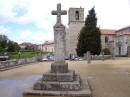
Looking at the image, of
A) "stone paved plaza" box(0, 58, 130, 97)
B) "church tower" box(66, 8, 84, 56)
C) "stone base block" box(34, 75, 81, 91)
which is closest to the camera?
"stone base block" box(34, 75, 81, 91)

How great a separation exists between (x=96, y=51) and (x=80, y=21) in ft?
43.5

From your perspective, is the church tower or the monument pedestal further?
the church tower

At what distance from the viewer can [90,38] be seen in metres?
31.9

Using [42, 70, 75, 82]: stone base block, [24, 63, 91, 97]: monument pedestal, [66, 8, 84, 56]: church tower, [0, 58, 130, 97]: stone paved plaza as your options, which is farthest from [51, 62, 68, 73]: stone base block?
[66, 8, 84, 56]: church tower

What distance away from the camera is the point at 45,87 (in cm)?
508

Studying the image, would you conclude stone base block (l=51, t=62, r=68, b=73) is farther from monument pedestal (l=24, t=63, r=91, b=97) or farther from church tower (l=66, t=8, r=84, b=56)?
church tower (l=66, t=8, r=84, b=56)

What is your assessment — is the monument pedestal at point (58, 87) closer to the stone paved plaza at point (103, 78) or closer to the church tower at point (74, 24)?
the stone paved plaza at point (103, 78)

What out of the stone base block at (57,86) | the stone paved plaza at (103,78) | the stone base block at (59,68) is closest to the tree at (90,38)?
the stone paved plaza at (103,78)

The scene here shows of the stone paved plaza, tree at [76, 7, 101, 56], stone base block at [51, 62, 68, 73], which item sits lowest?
the stone paved plaza

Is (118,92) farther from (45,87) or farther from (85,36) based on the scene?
(85,36)

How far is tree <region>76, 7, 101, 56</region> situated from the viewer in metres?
31.9

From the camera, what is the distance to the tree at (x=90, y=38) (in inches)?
1256

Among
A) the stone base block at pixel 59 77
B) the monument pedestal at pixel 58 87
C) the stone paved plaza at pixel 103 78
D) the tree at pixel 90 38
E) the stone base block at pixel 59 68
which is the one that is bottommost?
the stone paved plaza at pixel 103 78

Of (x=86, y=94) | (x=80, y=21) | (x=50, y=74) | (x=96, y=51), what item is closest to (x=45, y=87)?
(x=50, y=74)
